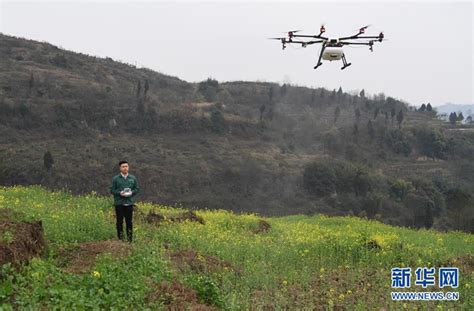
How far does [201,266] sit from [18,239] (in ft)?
12.4

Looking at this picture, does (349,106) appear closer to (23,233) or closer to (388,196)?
(388,196)

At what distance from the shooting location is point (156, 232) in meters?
13.8

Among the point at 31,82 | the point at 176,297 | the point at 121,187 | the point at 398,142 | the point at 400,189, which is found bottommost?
the point at 400,189

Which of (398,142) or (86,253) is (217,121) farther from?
(86,253)

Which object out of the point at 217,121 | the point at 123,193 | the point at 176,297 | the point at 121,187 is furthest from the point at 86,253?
the point at 217,121

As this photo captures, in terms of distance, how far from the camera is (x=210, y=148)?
77625 mm

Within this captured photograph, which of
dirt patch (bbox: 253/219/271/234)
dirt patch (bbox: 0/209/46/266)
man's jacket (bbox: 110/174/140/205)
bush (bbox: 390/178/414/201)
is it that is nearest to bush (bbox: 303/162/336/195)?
bush (bbox: 390/178/414/201)

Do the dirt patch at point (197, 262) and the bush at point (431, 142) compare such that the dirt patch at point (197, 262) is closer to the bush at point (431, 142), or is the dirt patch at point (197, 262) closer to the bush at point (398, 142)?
the bush at point (398, 142)

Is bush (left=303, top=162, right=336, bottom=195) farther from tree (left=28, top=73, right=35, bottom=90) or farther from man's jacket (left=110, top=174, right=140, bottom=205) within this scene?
man's jacket (left=110, top=174, right=140, bottom=205)

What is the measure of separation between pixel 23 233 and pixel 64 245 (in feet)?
4.75

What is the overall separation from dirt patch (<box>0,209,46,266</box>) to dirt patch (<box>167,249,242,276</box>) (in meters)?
2.77

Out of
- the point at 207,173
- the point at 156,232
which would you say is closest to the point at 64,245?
the point at 156,232

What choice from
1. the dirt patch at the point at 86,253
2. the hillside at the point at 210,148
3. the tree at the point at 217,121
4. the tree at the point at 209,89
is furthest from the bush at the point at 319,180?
the dirt patch at the point at 86,253

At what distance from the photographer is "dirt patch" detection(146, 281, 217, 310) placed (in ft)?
24.9
